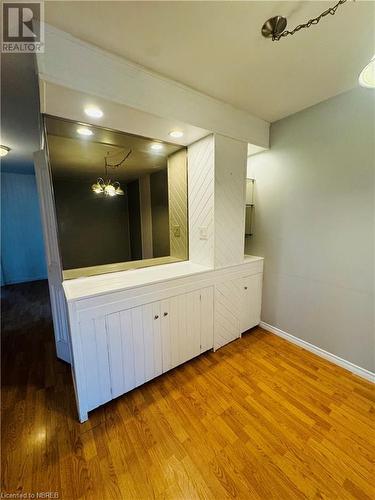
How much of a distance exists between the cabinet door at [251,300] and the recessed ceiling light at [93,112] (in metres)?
2.07

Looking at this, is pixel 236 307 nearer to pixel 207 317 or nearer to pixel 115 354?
pixel 207 317

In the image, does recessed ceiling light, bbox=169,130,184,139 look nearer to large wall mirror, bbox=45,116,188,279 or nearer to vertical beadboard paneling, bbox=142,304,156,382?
large wall mirror, bbox=45,116,188,279

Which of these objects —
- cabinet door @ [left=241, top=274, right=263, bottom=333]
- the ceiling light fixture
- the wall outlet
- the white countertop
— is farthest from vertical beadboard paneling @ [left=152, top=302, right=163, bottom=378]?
the ceiling light fixture

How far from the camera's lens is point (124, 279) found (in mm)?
1737

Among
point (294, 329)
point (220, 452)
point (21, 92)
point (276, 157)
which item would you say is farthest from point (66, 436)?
point (276, 157)

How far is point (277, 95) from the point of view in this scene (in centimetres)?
184

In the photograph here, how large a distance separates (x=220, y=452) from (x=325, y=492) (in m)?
0.56

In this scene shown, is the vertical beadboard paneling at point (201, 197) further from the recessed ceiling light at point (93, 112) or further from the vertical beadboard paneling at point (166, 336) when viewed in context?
the recessed ceiling light at point (93, 112)

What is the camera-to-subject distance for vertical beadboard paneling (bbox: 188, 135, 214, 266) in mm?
2032

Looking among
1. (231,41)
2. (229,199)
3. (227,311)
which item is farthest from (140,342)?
(231,41)

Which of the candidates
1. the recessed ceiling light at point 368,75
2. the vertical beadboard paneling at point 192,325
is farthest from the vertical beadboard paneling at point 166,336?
the recessed ceiling light at point 368,75

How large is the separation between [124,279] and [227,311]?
1189 millimetres

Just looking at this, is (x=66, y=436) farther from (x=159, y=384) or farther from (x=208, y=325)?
(x=208, y=325)

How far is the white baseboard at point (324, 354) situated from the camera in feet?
6.02
